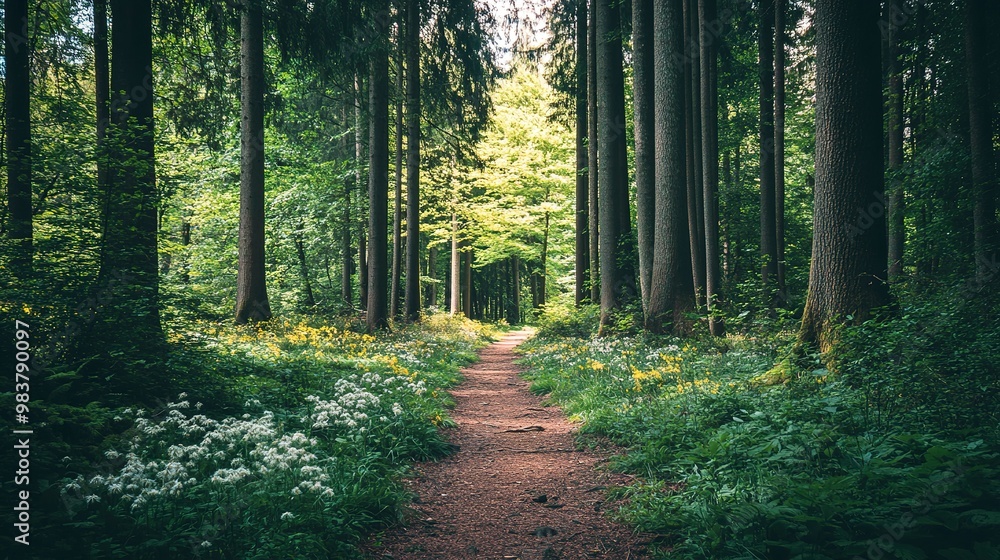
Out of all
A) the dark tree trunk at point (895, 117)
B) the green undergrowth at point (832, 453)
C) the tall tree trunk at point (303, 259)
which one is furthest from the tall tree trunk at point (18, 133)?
the tall tree trunk at point (303, 259)

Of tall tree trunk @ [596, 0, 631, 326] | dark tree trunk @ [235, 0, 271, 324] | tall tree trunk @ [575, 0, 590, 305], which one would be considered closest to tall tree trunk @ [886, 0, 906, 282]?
tall tree trunk @ [596, 0, 631, 326]

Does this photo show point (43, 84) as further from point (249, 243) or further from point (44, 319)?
point (44, 319)

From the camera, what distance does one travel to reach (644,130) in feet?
40.6

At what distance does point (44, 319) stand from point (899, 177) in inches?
553

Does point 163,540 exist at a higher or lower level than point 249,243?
lower

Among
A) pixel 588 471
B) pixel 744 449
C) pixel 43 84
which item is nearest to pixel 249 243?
pixel 43 84

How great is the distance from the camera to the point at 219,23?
8.34m

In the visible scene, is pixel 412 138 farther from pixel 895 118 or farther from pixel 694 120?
pixel 895 118

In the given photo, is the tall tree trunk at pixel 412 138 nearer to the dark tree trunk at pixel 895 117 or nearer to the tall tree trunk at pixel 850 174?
the tall tree trunk at pixel 850 174

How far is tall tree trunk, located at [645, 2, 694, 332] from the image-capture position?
11.1 m

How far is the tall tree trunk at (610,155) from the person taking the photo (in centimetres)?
1360

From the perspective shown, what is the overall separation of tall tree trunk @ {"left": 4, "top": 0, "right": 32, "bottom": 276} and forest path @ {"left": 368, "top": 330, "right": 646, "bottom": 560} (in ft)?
13.9

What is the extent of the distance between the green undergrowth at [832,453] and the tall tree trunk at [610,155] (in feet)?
23.5

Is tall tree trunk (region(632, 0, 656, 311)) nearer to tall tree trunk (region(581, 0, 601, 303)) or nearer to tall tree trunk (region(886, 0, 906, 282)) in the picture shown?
tall tree trunk (region(581, 0, 601, 303))
